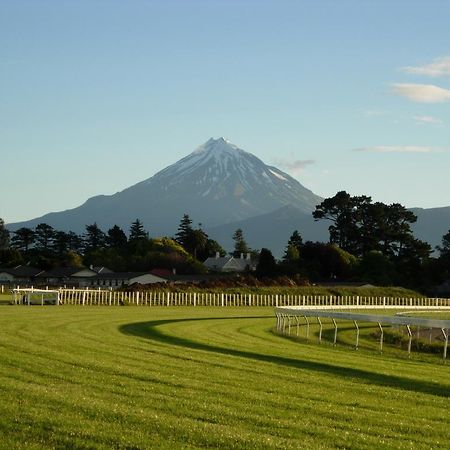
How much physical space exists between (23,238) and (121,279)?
6955cm

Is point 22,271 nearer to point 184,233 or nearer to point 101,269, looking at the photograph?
point 101,269

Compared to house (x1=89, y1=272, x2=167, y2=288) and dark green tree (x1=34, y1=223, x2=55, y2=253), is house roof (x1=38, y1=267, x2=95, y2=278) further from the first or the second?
dark green tree (x1=34, y1=223, x2=55, y2=253)

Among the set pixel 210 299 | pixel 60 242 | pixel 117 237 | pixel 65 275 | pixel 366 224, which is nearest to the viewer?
pixel 210 299

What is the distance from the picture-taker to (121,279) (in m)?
118

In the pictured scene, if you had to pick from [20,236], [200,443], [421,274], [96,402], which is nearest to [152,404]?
[96,402]

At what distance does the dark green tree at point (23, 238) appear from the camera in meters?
178

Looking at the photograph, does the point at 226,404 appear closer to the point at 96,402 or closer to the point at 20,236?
the point at 96,402

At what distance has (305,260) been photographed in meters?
109

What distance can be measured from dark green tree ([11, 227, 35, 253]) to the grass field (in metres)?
158

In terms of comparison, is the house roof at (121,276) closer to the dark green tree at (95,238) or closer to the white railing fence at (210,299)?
the white railing fence at (210,299)

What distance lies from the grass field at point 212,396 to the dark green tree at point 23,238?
158353 millimetres

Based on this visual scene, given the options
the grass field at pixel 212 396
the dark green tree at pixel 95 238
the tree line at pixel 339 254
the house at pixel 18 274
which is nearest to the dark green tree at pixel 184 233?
the tree line at pixel 339 254

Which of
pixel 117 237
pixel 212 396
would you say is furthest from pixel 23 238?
pixel 212 396

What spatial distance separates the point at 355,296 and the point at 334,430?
58.0m
